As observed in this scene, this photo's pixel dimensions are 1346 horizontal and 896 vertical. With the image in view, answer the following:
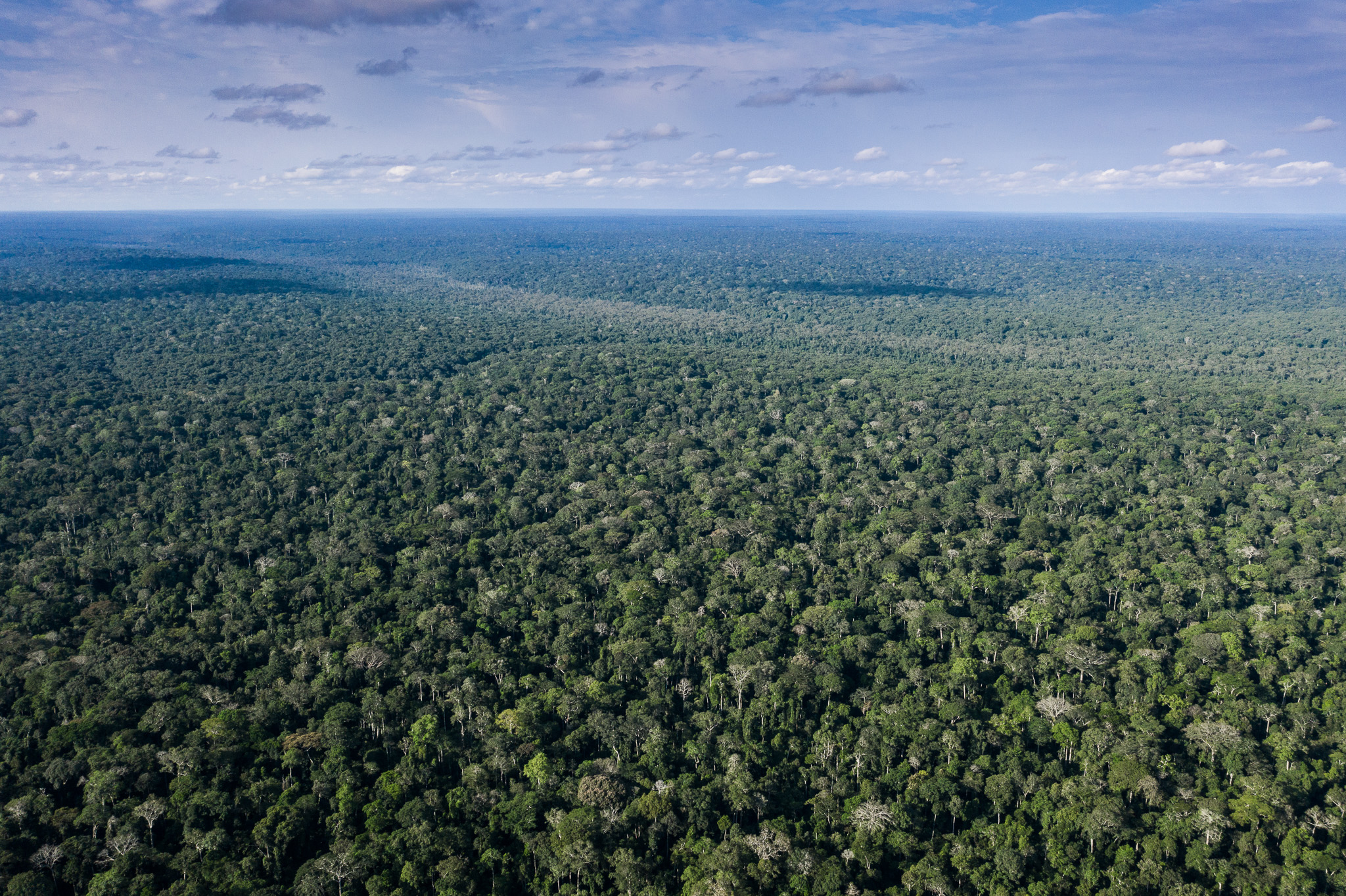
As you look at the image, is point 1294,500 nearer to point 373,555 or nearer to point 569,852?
point 569,852

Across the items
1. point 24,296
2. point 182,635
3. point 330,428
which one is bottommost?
point 182,635

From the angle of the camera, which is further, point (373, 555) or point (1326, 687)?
point (373, 555)

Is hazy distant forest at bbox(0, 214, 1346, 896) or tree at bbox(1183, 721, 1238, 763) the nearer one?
hazy distant forest at bbox(0, 214, 1346, 896)

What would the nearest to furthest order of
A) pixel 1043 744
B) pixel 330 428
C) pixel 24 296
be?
pixel 1043 744, pixel 330 428, pixel 24 296

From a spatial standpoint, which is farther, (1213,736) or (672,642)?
(672,642)

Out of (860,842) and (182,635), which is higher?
(182,635)

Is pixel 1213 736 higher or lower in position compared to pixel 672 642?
lower

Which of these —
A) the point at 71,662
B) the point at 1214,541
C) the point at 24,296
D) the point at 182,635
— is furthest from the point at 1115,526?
the point at 24,296

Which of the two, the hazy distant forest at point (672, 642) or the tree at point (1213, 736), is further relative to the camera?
the tree at point (1213, 736)
